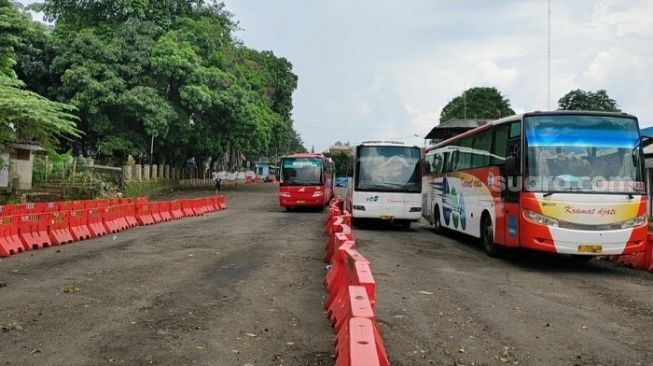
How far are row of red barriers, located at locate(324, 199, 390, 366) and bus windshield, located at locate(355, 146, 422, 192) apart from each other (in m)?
9.45

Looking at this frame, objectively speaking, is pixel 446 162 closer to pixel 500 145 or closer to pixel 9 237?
pixel 500 145

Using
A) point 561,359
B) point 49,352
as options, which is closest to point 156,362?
point 49,352

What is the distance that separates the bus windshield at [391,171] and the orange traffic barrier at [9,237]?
989 centimetres

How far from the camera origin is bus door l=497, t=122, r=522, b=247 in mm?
11711

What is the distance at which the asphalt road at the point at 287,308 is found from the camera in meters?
5.78

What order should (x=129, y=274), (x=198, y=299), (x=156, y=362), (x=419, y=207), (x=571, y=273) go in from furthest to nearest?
(x=419, y=207), (x=571, y=273), (x=129, y=274), (x=198, y=299), (x=156, y=362)

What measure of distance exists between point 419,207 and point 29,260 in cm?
1147

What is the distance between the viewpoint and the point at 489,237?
13.6m

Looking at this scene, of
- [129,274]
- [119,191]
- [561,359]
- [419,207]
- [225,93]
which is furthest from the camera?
[225,93]

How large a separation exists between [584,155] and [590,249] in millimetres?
1767

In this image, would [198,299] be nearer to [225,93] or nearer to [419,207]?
[419,207]

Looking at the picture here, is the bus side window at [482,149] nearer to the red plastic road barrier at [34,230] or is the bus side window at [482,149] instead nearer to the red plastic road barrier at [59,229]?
the red plastic road barrier at [59,229]

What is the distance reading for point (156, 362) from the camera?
536 cm

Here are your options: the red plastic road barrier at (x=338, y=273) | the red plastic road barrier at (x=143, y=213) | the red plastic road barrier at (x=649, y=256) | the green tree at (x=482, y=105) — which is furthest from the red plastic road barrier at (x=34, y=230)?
the green tree at (x=482, y=105)
